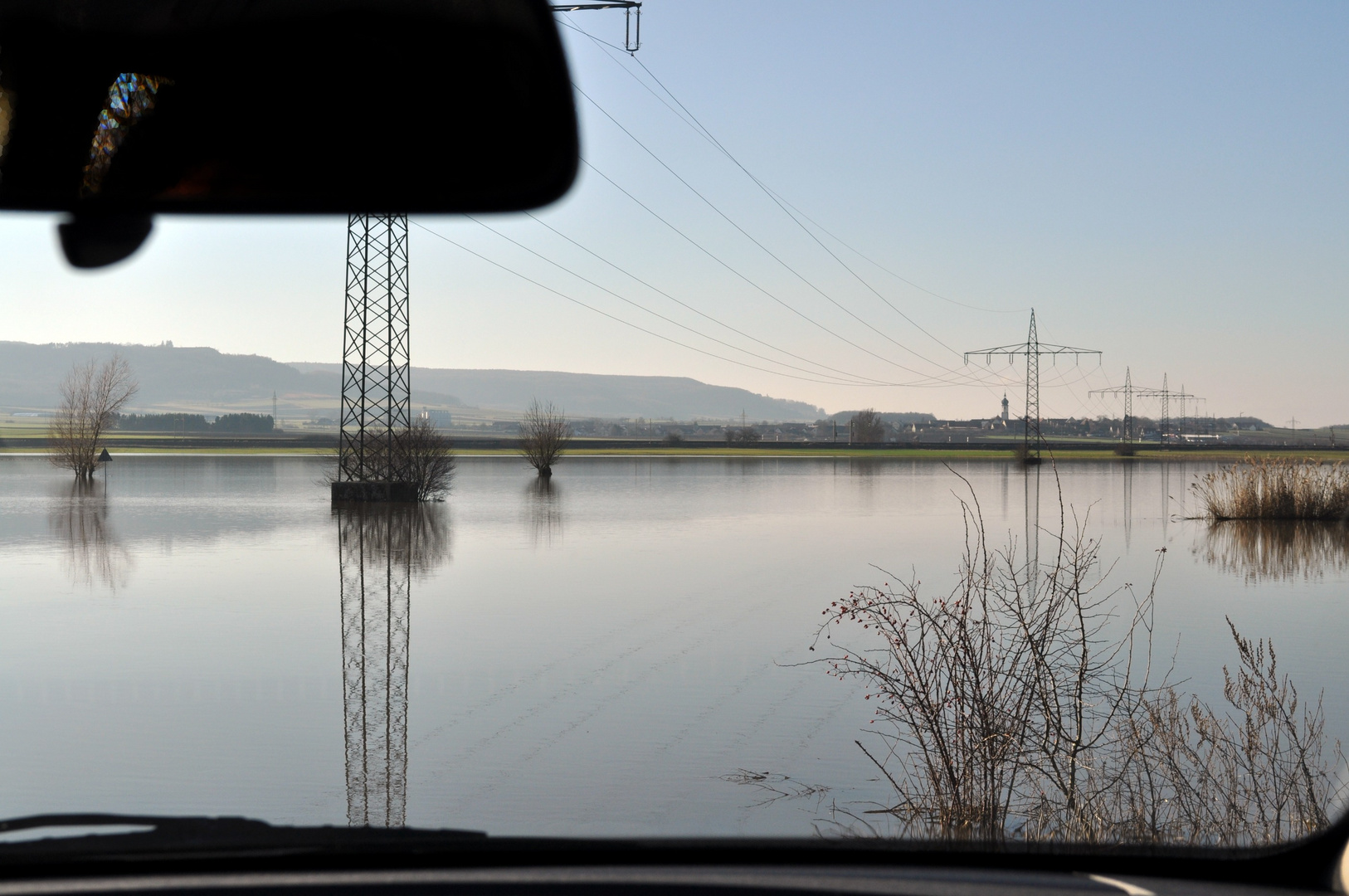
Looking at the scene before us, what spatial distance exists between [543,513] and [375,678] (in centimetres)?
1946

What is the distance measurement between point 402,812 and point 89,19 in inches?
184

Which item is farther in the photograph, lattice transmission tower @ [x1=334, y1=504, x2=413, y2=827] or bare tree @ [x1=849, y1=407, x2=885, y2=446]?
bare tree @ [x1=849, y1=407, x2=885, y2=446]

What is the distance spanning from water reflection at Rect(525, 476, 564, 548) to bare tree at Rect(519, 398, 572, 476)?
3999 mm

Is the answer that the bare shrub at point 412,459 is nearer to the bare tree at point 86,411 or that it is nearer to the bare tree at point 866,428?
the bare tree at point 86,411

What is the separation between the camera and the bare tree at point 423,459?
32406 mm

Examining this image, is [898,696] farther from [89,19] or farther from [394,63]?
[89,19]

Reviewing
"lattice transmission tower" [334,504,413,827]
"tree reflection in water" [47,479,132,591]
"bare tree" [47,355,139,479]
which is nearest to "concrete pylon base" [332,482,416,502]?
"tree reflection in water" [47,479,132,591]

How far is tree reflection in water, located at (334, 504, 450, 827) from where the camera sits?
6426mm

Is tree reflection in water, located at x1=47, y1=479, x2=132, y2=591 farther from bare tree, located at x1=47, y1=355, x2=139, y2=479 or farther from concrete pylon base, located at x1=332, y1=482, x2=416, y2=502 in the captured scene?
bare tree, located at x1=47, y1=355, x2=139, y2=479

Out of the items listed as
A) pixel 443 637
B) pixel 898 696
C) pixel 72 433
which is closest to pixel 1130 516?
pixel 443 637

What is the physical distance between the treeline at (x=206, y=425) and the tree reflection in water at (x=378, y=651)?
109 metres

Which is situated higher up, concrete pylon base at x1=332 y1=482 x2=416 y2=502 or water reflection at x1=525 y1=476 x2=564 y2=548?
concrete pylon base at x1=332 y1=482 x2=416 y2=502

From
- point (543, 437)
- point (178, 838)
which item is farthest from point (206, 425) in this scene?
point (178, 838)

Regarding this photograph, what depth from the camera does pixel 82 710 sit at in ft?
26.8
